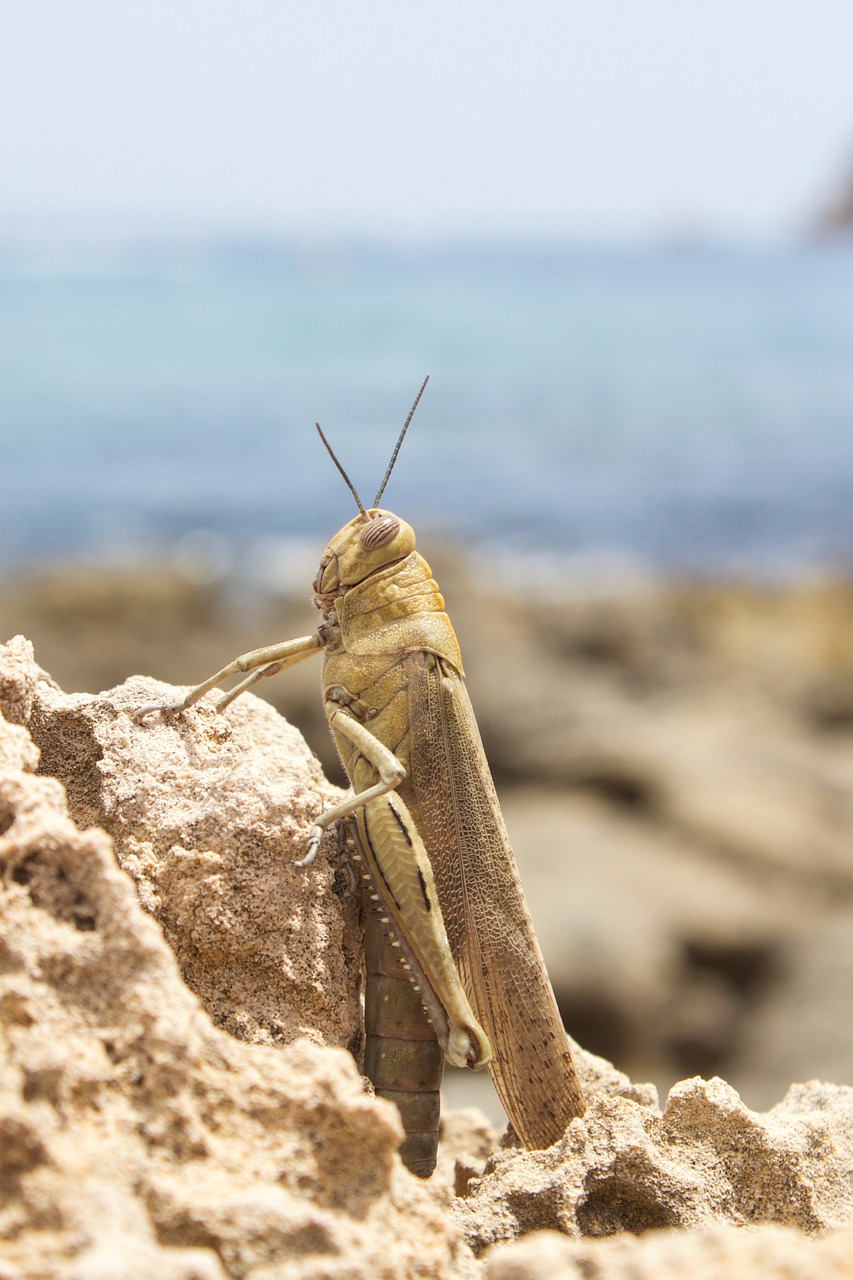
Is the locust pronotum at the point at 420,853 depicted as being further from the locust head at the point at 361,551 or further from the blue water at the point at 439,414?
the blue water at the point at 439,414

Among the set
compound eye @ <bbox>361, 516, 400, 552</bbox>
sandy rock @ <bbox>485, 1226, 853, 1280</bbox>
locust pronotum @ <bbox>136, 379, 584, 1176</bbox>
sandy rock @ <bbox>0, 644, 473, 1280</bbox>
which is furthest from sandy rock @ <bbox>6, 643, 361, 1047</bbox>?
sandy rock @ <bbox>485, 1226, 853, 1280</bbox>

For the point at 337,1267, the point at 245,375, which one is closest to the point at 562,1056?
the point at 337,1267

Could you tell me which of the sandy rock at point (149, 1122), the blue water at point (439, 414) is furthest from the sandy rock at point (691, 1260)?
the blue water at point (439, 414)

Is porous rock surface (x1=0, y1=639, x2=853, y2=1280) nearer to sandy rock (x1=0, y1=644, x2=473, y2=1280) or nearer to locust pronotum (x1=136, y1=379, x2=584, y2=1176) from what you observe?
sandy rock (x1=0, y1=644, x2=473, y2=1280)

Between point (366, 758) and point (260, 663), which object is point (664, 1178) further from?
point (260, 663)

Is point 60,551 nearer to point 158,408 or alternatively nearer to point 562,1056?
point 158,408

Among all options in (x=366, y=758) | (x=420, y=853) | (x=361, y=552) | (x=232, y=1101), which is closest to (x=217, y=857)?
(x=420, y=853)
